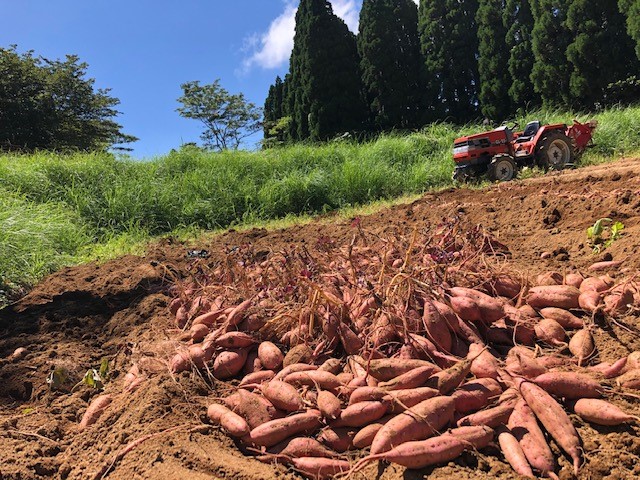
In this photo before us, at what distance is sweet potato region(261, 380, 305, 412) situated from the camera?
1.50 metres

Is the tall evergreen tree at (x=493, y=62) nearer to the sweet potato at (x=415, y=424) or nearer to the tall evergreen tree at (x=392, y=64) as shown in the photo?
the tall evergreen tree at (x=392, y=64)

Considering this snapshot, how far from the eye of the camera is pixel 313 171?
9.20 metres

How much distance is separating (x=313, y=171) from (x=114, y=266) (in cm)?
548

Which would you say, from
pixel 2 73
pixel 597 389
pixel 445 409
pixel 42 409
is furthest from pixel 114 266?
pixel 2 73

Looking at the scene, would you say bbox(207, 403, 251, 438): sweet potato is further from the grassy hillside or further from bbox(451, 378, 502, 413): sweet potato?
the grassy hillside

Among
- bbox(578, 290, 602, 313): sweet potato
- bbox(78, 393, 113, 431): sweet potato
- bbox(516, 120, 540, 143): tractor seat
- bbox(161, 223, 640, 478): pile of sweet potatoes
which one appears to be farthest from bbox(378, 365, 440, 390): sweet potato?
bbox(516, 120, 540, 143): tractor seat

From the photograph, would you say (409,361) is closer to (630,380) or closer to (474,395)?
(474,395)

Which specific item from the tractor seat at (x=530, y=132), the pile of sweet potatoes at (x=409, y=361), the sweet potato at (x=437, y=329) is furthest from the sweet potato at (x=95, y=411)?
the tractor seat at (x=530, y=132)

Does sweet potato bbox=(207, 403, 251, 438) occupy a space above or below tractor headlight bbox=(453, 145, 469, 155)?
below

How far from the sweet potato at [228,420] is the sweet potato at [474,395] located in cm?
68

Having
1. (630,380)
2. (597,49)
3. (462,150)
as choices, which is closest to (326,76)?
(597,49)

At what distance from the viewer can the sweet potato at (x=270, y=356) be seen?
5.80ft

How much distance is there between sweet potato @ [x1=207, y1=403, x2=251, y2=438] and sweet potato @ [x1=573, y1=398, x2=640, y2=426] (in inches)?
40.5

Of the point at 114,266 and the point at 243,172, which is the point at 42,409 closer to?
the point at 114,266
